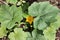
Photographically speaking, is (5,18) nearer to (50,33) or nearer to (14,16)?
(14,16)

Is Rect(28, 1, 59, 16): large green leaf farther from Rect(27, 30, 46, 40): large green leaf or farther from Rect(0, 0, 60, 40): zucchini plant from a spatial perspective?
Rect(27, 30, 46, 40): large green leaf

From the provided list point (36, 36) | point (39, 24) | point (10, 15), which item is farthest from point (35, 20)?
point (10, 15)

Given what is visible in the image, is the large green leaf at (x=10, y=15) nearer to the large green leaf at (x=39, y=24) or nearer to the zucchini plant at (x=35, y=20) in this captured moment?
the zucchini plant at (x=35, y=20)

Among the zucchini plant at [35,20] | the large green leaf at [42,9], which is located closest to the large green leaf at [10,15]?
the zucchini plant at [35,20]

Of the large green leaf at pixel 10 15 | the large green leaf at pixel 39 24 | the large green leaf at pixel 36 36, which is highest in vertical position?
the large green leaf at pixel 10 15

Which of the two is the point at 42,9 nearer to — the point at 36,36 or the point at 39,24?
the point at 39,24

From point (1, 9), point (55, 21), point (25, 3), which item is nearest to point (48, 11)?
point (55, 21)
